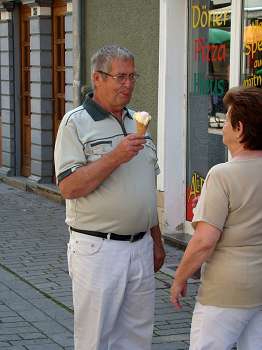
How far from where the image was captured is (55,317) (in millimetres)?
6434

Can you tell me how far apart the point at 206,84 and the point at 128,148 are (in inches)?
207

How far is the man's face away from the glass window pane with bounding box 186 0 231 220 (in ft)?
14.9

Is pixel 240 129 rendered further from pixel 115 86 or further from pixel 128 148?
pixel 115 86

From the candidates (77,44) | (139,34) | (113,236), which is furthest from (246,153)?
(77,44)

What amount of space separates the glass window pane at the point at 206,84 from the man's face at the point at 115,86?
454 centimetres

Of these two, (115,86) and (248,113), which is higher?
(115,86)

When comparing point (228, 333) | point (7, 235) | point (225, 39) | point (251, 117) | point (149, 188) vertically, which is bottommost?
point (7, 235)

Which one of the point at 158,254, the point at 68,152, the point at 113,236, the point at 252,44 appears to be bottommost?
the point at 158,254

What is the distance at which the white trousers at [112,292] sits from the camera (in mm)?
4125

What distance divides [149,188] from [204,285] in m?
0.68

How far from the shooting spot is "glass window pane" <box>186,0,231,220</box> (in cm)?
866

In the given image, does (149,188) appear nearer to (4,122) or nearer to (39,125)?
(39,125)

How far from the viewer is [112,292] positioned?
13.6 ft

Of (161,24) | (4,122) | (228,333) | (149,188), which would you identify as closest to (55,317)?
(149,188)
